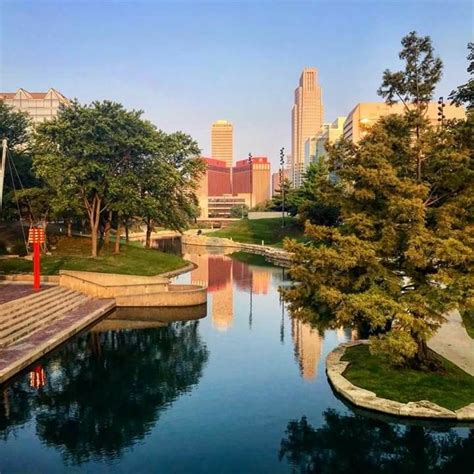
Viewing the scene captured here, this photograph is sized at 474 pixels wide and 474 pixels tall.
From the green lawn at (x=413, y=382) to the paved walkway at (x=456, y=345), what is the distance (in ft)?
2.43

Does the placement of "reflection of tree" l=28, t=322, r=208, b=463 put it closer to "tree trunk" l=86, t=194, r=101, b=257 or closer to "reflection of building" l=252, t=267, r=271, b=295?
"reflection of building" l=252, t=267, r=271, b=295

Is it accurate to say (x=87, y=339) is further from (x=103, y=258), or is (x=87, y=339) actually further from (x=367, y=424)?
(x=103, y=258)

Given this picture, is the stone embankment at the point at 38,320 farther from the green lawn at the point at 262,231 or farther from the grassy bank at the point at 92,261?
the green lawn at the point at 262,231

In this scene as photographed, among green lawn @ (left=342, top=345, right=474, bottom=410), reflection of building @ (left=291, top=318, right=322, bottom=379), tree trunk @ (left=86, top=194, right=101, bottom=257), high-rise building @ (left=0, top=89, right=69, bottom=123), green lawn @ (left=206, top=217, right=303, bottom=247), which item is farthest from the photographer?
high-rise building @ (left=0, top=89, right=69, bottom=123)

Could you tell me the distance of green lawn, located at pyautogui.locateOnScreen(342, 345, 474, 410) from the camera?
1622 cm

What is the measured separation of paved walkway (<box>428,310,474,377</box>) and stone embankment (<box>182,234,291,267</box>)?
35.7 m

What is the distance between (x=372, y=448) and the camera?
47.2ft

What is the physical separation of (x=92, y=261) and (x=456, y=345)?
96.0 feet

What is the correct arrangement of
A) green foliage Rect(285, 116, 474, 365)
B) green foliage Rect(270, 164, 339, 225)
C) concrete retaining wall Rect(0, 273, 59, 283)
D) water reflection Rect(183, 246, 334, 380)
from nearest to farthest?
1. green foliage Rect(285, 116, 474, 365)
2. water reflection Rect(183, 246, 334, 380)
3. concrete retaining wall Rect(0, 273, 59, 283)
4. green foliage Rect(270, 164, 339, 225)

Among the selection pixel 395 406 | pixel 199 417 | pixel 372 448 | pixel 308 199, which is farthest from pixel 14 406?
pixel 308 199

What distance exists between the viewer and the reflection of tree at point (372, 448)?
43.9 feet

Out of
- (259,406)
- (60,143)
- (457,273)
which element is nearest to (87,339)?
(259,406)

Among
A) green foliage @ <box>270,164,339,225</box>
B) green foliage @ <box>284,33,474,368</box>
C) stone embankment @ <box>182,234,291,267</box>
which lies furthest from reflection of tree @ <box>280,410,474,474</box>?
stone embankment @ <box>182,234,291,267</box>

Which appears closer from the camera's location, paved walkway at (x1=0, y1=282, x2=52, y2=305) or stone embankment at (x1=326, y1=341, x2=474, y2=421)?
stone embankment at (x1=326, y1=341, x2=474, y2=421)
